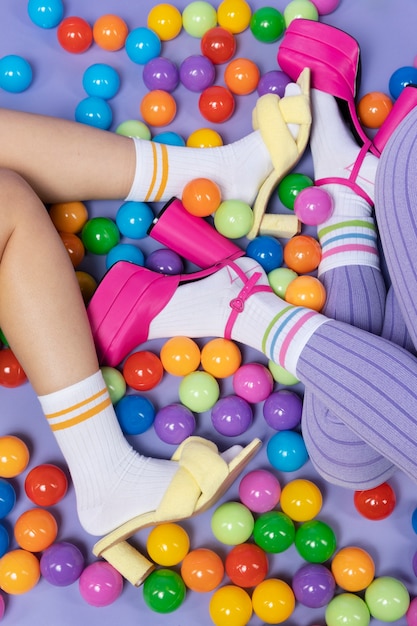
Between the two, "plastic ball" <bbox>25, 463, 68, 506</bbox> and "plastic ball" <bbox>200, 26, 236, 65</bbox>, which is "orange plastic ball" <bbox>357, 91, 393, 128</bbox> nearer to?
"plastic ball" <bbox>200, 26, 236, 65</bbox>

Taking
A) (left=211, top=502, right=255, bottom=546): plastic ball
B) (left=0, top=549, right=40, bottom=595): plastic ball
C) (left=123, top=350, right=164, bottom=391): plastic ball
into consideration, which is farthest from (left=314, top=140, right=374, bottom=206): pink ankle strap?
(left=0, top=549, right=40, bottom=595): plastic ball

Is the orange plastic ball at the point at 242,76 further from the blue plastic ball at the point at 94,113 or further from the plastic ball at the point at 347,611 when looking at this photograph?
the plastic ball at the point at 347,611

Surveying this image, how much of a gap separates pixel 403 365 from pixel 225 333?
0.31 m

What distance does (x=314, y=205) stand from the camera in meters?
1.21

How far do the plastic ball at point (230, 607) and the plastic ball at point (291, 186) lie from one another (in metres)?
0.59

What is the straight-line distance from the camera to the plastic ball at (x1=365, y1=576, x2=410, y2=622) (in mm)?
1119

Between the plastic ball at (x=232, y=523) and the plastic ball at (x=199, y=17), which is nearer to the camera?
the plastic ball at (x=232, y=523)

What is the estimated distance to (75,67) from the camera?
4.61ft

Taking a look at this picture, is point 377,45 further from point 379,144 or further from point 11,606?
point 11,606

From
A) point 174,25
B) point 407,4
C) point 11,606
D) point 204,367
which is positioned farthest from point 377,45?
point 11,606

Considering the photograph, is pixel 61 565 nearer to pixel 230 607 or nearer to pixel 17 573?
pixel 17 573

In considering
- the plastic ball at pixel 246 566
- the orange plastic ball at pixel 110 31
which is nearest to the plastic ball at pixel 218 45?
the orange plastic ball at pixel 110 31

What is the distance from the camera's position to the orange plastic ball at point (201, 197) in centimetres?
122

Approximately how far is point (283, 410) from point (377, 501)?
0.18m
